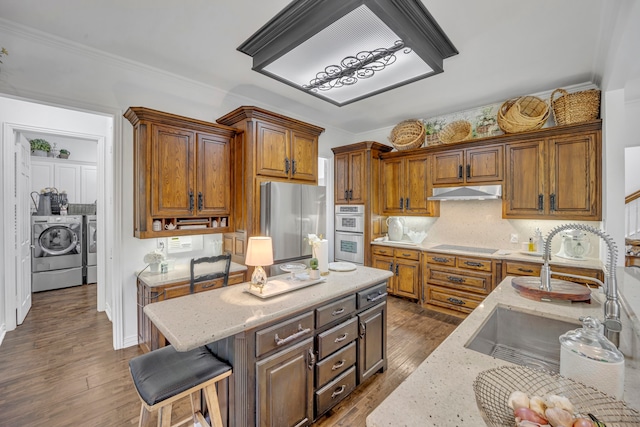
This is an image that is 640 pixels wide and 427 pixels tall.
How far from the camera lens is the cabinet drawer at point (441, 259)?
3797mm

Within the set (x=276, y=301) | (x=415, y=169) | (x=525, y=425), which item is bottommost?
(x=276, y=301)

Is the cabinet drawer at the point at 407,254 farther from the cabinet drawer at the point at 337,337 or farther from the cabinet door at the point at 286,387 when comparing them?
the cabinet door at the point at 286,387

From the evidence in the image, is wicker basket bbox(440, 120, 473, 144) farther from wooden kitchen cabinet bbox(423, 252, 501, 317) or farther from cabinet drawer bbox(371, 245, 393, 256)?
cabinet drawer bbox(371, 245, 393, 256)

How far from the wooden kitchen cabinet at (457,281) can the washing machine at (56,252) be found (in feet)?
20.1

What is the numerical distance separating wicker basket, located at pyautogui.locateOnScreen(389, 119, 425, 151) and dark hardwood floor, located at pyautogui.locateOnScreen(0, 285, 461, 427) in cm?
249

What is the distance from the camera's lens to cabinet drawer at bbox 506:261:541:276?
323 cm

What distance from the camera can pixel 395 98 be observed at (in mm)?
3846

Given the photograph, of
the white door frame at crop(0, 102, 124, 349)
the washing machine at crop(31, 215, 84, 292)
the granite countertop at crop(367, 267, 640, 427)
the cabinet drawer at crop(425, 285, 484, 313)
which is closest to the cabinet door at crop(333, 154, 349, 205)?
the cabinet drawer at crop(425, 285, 484, 313)

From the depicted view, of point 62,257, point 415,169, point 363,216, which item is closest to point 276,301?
point 363,216

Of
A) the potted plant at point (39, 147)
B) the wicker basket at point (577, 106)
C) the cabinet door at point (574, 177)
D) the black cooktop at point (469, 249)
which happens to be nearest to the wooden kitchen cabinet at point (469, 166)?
the cabinet door at point (574, 177)

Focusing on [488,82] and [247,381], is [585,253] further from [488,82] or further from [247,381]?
[247,381]

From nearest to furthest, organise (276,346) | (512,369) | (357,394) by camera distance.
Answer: (512,369)
(276,346)
(357,394)

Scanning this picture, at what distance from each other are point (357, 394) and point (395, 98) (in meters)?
3.49

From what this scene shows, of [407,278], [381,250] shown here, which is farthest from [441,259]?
[381,250]
